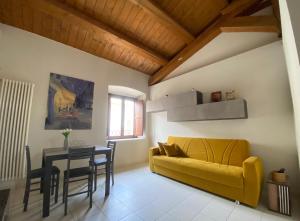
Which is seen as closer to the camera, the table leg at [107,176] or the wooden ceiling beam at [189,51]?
the table leg at [107,176]

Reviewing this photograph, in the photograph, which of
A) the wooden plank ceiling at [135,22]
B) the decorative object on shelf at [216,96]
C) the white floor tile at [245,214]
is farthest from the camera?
the decorative object on shelf at [216,96]

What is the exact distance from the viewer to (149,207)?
2.30 m

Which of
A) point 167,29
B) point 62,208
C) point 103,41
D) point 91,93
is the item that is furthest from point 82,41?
point 62,208

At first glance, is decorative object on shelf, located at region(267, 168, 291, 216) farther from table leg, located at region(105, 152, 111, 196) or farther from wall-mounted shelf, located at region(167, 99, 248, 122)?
table leg, located at region(105, 152, 111, 196)

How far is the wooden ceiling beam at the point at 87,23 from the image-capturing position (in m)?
2.75

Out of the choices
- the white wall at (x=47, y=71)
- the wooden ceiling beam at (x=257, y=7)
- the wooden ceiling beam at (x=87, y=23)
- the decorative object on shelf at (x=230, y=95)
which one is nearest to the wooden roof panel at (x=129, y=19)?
the wooden ceiling beam at (x=87, y=23)

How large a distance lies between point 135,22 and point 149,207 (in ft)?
12.5

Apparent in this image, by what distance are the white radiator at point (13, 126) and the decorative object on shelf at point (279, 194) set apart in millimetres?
4314

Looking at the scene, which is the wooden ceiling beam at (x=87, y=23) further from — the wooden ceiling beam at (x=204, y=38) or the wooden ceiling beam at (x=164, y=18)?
the wooden ceiling beam at (x=164, y=18)

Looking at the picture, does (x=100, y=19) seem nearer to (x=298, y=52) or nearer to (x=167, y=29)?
(x=167, y=29)

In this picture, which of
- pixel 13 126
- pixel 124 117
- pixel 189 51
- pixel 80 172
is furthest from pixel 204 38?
pixel 13 126

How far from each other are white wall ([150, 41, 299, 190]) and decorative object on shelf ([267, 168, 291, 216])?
24.5 inches

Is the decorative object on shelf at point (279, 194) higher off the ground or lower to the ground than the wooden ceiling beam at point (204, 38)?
lower

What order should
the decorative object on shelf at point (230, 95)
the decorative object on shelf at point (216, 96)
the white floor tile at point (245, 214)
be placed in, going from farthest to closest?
the decorative object on shelf at point (216, 96) < the decorative object on shelf at point (230, 95) < the white floor tile at point (245, 214)
